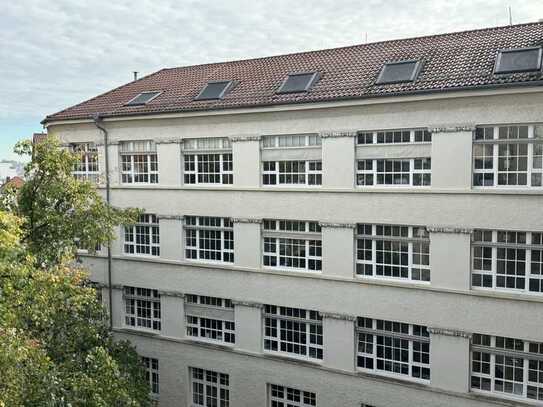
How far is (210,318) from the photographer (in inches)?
907

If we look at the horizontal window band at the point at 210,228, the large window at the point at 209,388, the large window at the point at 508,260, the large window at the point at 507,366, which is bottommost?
the large window at the point at 209,388

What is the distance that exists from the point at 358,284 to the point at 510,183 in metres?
5.90

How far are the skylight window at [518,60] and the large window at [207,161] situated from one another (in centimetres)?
1011

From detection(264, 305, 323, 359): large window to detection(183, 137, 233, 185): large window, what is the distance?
5505mm

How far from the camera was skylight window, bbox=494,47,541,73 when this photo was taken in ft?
56.1

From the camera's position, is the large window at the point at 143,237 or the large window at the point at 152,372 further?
the large window at the point at 152,372

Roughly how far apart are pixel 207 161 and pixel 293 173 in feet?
12.8

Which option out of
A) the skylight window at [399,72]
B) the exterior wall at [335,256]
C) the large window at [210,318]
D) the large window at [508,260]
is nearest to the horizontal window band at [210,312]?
the large window at [210,318]

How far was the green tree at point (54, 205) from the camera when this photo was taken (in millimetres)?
16922

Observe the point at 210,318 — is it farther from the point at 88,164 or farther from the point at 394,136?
the point at 394,136

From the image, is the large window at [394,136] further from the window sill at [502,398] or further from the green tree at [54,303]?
the green tree at [54,303]

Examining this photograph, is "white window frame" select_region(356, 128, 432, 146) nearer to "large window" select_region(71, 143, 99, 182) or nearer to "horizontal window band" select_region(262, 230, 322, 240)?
"horizontal window band" select_region(262, 230, 322, 240)

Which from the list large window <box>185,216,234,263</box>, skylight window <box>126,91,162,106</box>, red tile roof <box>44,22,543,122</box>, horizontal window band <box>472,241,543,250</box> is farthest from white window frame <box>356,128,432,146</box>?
skylight window <box>126,91,162,106</box>

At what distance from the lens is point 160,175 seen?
2373 centimetres
